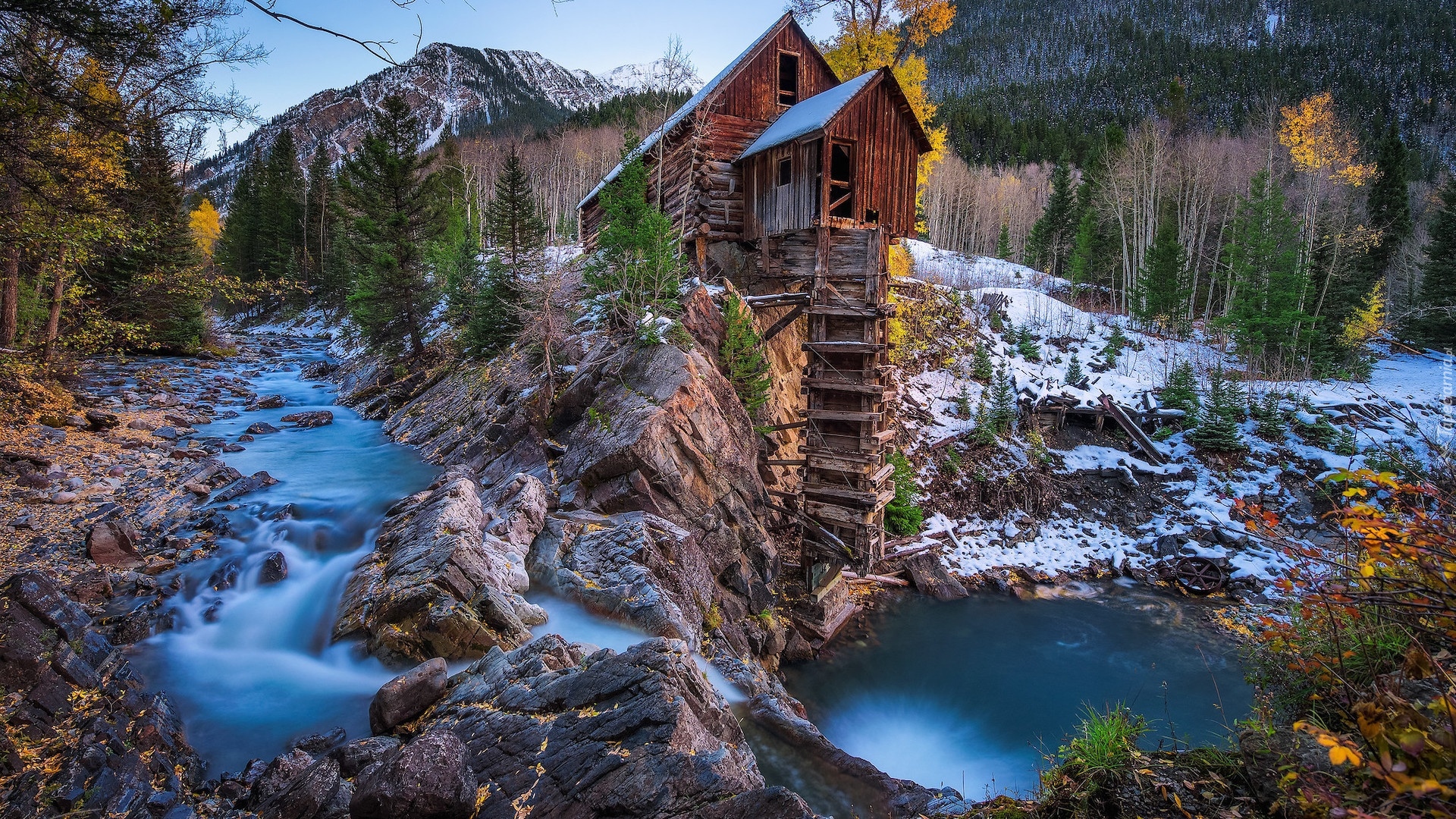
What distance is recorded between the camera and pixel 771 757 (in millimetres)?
6898

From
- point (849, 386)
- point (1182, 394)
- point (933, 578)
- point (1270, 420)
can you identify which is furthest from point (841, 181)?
point (1270, 420)

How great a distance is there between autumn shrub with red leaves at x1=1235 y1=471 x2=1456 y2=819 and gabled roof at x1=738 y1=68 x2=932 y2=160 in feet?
40.8

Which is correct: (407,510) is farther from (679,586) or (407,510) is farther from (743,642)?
(743,642)

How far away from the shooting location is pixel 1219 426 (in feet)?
62.1

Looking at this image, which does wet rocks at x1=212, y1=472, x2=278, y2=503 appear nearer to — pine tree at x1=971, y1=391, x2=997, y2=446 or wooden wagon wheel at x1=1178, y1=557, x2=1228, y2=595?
pine tree at x1=971, y1=391, x2=997, y2=446

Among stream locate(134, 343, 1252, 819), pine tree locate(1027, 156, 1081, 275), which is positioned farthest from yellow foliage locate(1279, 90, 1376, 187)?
stream locate(134, 343, 1252, 819)

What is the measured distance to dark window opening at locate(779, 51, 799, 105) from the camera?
1834 centimetres

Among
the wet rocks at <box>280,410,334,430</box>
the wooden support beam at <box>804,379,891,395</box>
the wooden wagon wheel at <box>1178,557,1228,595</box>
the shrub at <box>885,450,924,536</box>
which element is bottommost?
the wooden wagon wheel at <box>1178,557,1228,595</box>

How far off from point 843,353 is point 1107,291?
33.0 m

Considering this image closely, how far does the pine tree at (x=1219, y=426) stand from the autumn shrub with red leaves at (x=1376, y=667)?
18.7 metres

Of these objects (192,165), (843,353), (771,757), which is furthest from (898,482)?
(192,165)

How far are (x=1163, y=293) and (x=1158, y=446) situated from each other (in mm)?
13413

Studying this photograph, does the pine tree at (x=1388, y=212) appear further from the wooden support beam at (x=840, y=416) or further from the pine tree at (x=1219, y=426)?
the wooden support beam at (x=840, y=416)

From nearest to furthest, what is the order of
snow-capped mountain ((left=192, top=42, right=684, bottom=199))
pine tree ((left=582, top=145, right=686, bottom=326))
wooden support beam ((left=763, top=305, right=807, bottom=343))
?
pine tree ((left=582, top=145, right=686, bottom=326)), wooden support beam ((left=763, top=305, right=807, bottom=343)), snow-capped mountain ((left=192, top=42, right=684, bottom=199))
